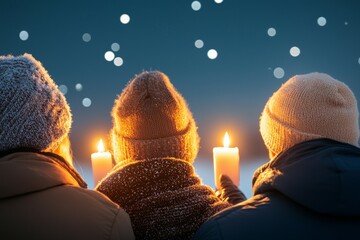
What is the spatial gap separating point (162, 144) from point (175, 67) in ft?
4.03

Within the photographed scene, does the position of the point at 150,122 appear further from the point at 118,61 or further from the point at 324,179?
the point at 118,61

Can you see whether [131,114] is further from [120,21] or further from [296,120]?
[120,21]

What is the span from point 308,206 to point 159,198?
0.93 feet

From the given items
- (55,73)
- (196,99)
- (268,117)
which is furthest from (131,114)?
(55,73)

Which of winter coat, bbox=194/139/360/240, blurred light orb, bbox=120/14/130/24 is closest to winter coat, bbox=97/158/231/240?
winter coat, bbox=194/139/360/240

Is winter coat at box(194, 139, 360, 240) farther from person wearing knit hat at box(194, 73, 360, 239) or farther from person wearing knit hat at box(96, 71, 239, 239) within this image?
person wearing knit hat at box(96, 71, 239, 239)

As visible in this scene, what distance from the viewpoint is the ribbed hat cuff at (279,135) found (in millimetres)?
913

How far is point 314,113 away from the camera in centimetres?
90

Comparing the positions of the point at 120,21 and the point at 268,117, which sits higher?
the point at 120,21

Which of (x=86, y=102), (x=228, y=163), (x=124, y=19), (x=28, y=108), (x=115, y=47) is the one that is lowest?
(x=228, y=163)

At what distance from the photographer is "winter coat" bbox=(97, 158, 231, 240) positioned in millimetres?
808

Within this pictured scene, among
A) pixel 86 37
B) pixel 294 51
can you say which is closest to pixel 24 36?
pixel 86 37

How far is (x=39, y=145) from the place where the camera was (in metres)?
0.81

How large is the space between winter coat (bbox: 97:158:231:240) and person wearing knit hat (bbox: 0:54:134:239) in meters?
0.08
